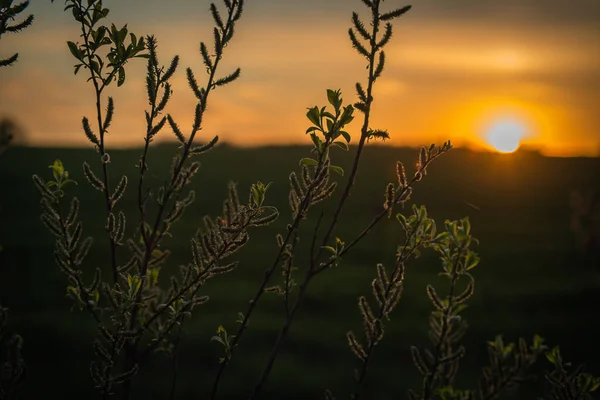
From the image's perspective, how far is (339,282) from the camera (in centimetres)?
1108

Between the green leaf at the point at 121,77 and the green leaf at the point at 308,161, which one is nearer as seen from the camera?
the green leaf at the point at 308,161

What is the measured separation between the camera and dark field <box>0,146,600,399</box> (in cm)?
779

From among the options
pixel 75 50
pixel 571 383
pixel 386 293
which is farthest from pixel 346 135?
pixel 571 383

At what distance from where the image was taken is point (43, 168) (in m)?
18.5

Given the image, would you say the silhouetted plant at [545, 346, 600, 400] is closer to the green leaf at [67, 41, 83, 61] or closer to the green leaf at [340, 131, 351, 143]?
the green leaf at [340, 131, 351, 143]

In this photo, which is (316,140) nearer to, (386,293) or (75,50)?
(386,293)

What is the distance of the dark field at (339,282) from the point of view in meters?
7.79

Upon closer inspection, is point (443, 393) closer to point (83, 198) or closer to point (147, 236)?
point (147, 236)

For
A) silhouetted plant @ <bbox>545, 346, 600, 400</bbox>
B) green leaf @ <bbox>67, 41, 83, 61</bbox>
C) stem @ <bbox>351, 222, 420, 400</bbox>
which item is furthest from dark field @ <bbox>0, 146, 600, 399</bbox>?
green leaf @ <bbox>67, 41, 83, 61</bbox>

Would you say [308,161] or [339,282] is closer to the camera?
[308,161]

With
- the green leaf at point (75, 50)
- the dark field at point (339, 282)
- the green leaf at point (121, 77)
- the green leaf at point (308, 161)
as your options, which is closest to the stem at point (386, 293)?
the green leaf at point (308, 161)

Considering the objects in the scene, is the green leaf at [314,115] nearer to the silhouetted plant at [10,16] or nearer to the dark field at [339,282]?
the silhouetted plant at [10,16]

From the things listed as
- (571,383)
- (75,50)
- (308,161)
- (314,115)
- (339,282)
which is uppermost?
(75,50)

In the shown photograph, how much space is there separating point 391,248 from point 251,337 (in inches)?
184
